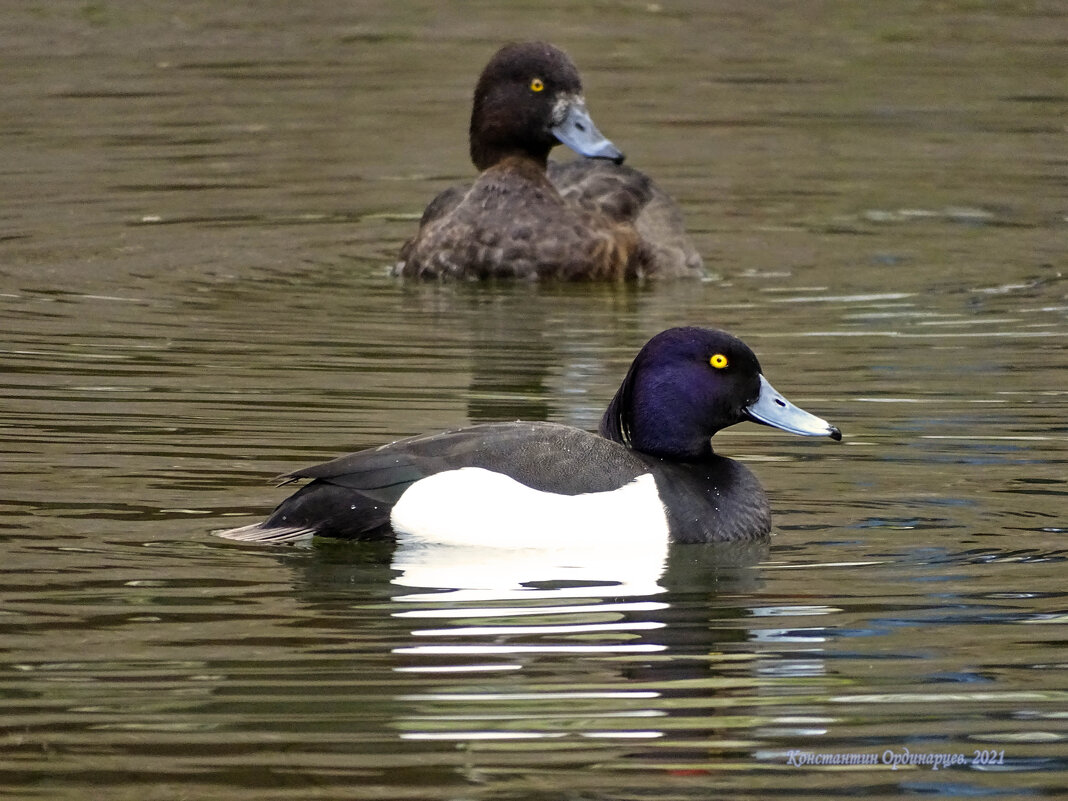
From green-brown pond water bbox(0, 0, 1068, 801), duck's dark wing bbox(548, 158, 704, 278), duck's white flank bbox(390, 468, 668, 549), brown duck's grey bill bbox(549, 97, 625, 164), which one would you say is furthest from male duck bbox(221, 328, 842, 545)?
brown duck's grey bill bbox(549, 97, 625, 164)

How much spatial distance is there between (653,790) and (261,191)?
10.8m

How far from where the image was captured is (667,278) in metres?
12.5

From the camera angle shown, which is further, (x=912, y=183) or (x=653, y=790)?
(x=912, y=183)

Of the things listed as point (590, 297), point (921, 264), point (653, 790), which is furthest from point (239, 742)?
point (921, 264)

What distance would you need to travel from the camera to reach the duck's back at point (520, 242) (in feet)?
40.3

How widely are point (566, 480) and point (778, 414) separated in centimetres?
91

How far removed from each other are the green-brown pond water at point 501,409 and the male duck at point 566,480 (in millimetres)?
136

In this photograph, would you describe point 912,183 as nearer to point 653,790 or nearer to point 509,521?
point 509,521

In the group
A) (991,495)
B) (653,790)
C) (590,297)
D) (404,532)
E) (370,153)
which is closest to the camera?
(653,790)

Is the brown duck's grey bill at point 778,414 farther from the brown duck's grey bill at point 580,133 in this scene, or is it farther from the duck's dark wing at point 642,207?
the brown duck's grey bill at point 580,133

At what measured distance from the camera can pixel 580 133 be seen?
1279 cm

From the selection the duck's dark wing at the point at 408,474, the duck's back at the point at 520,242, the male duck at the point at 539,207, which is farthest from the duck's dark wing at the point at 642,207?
the duck's dark wing at the point at 408,474

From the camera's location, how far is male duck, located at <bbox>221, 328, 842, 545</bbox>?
6.80 metres

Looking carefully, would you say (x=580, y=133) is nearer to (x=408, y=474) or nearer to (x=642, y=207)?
(x=642, y=207)
